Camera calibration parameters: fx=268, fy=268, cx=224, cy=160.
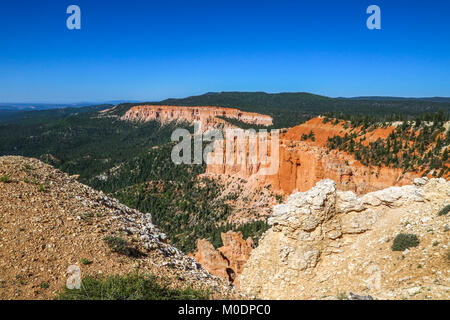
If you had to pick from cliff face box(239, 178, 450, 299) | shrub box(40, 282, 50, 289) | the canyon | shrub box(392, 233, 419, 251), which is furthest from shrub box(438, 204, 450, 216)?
shrub box(40, 282, 50, 289)

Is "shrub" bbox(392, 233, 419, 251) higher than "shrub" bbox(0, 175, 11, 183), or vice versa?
"shrub" bbox(0, 175, 11, 183)

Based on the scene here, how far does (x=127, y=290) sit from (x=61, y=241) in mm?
3001

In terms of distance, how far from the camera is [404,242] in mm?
9664

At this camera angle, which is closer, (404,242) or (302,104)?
(404,242)

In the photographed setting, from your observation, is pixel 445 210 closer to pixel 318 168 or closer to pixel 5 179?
pixel 5 179

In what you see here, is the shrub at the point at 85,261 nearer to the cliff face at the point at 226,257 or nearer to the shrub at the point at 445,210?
the shrub at the point at 445,210

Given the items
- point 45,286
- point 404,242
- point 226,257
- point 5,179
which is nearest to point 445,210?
point 404,242

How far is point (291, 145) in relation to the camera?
4381 cm

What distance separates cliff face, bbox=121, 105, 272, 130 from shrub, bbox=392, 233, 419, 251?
106 meters

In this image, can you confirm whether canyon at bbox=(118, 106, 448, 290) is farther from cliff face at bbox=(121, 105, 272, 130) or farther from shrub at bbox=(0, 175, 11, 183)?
cliff face at bbox=(121, 105, 272, 130)

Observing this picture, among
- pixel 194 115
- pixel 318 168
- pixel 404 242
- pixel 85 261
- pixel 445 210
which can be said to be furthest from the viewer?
pixel 194 115

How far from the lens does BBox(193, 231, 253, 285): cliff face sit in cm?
2071
